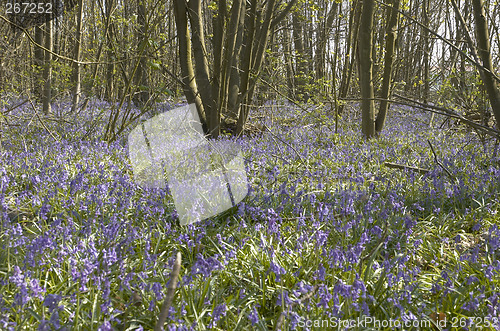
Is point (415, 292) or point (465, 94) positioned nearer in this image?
point (415, 292)

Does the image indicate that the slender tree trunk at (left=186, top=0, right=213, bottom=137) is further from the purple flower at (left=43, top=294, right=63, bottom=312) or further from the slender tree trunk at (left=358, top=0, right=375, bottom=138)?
the purple flower at (left=43, top=294, right=63, bottom=312)

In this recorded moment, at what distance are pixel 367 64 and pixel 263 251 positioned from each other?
5.90 metres

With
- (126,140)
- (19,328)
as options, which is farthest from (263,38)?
(19,328)

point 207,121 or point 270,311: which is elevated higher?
point 207,121

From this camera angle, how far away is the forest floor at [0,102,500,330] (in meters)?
2.09

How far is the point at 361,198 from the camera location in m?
4.02

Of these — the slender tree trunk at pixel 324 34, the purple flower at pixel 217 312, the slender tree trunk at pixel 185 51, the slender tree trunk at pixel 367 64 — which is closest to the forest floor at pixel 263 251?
the purple flower at pixel 217 312

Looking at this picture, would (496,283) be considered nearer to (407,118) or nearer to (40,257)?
(40,257)

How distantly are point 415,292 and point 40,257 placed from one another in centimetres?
229

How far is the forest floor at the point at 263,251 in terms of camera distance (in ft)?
6.84

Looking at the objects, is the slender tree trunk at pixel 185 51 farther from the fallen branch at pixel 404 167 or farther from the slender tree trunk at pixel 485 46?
the slender tree trunk at pixel 485 46

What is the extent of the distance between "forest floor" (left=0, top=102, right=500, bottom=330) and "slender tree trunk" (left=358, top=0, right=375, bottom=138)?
2047 mm

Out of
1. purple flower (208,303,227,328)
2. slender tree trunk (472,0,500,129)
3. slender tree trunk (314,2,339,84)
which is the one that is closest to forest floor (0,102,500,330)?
purple flower (208,303,227,328)

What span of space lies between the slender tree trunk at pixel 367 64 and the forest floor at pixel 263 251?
2047mm
